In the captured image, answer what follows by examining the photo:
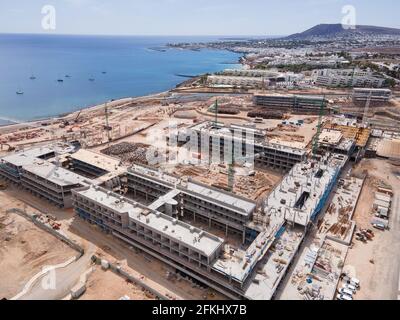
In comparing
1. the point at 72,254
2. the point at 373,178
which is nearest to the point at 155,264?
the point at 72,254

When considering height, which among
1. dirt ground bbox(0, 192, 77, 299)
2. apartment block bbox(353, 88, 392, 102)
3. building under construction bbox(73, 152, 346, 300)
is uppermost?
apartment block bbox(353, 88, 392, 102)

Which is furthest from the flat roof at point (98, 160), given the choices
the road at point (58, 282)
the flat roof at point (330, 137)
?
the flat roof at point (330, 137)

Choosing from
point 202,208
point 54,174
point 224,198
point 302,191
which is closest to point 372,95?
point 302,191

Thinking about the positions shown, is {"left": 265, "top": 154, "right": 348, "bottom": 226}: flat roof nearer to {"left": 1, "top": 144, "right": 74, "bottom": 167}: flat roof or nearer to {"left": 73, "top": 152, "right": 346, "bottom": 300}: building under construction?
{"left": 73, "top": 152, "right": 346, "bottom": 300}: building under construction

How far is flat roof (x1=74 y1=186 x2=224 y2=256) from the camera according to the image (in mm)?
34075

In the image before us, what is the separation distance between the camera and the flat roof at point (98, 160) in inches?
2222

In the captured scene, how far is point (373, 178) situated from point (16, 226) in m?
67.1

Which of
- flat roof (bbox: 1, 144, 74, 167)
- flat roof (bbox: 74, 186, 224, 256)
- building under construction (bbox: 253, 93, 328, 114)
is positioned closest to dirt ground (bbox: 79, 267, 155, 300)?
flat roof (bbox: 74, 186, 224, 256)

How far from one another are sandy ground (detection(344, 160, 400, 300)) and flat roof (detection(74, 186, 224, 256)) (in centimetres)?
1859

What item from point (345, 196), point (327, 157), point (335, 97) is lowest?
point (345, 196)

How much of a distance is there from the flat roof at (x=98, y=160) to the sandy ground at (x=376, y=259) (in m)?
43.0

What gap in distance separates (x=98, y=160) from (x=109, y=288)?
3083 cm

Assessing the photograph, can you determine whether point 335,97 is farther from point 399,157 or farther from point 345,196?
point 345,196

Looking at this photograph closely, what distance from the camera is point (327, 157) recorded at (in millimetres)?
61406
